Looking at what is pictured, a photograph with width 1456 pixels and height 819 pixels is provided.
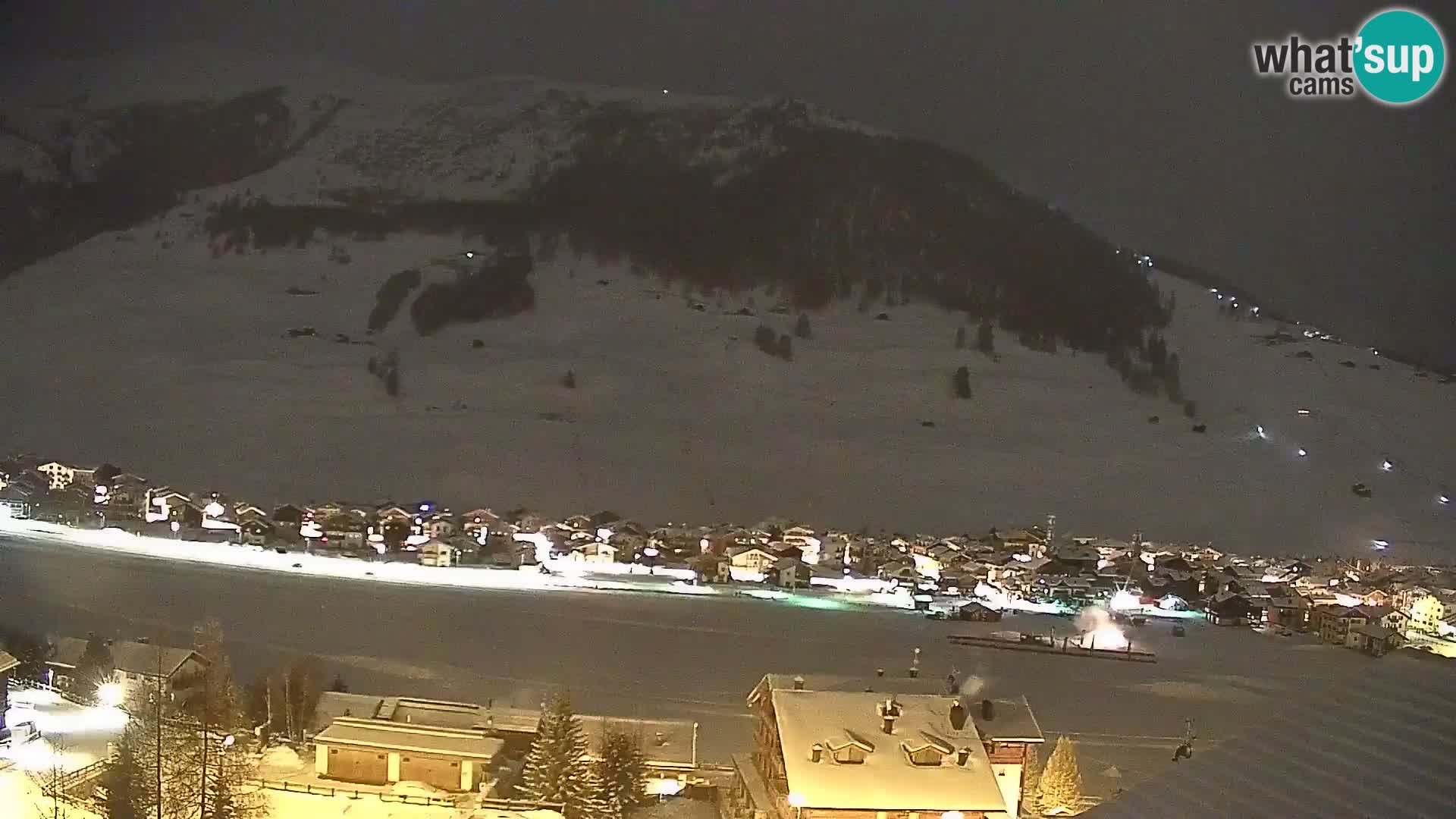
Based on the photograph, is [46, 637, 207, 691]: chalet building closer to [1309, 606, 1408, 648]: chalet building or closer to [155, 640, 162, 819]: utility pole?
[155, 640, 162, 819]: utility pole

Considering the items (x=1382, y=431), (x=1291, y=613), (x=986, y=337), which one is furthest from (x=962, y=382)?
(x=1291, y=613)

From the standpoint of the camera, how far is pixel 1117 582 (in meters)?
8.24

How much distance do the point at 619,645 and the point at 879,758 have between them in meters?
2.87

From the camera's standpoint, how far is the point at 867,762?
134 inches

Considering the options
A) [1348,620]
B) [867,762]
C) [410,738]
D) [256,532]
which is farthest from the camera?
[256,532]

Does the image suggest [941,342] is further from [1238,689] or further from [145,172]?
[145,172]

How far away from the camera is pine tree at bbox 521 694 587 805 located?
3625mm

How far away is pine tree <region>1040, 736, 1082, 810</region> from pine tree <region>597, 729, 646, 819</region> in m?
1.49

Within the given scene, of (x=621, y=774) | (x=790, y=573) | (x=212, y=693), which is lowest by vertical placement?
(x=621, y=774)

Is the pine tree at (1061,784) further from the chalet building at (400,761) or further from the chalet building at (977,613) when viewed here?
the chalet building at (977,613)

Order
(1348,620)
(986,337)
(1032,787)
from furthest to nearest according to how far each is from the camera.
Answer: (986,337) → (1348,620) → (1032,787)

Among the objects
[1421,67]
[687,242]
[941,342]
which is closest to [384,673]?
[1421,67]

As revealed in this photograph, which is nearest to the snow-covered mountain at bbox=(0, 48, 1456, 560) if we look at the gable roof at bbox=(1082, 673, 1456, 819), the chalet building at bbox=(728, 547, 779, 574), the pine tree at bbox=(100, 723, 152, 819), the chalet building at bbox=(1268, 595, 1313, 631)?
the chalet building at bbox=(1268, 595, 1313, 631)

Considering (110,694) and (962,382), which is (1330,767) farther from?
(962,382)
